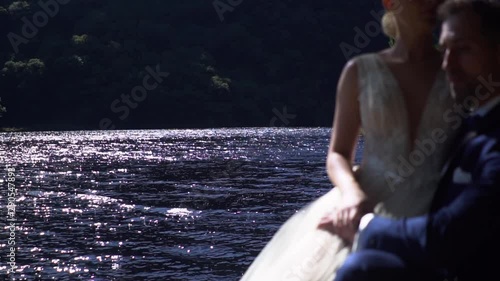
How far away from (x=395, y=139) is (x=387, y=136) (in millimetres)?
38

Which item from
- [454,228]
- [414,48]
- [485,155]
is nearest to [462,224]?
[454,228]

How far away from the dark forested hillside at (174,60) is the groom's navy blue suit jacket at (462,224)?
113293 mm

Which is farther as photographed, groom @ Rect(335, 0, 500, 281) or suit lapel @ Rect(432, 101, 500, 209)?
suit lapel @ Rect(432, 101, 500, 209)

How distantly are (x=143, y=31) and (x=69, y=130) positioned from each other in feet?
90.6

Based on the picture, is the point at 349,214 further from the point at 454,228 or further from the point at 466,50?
the point at 466,50

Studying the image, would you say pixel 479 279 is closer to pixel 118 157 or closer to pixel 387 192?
pixel 387 192

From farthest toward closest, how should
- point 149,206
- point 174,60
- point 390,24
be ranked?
1. point 174,60
2. point 149,206
3. point 390,24

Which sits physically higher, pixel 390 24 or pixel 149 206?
pixel 390 24

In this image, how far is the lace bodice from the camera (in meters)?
3.37

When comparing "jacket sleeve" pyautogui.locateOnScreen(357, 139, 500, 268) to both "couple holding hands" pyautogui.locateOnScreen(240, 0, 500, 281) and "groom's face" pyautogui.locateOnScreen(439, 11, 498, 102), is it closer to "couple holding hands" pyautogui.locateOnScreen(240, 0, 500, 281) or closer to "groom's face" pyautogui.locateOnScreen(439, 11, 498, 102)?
"couple holding hands" pyautogui.locateOnScreen(240, 0, 500, 281)

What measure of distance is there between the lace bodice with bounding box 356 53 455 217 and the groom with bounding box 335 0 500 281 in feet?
0.65

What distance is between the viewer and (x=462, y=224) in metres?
2.83

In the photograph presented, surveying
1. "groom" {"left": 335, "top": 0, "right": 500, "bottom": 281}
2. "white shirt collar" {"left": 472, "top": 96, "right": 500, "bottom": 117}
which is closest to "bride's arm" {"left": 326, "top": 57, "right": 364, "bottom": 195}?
"groom" {"left": 335, "top": 0, "right": 500, "bottom": 281}

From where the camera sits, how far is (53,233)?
107ft
